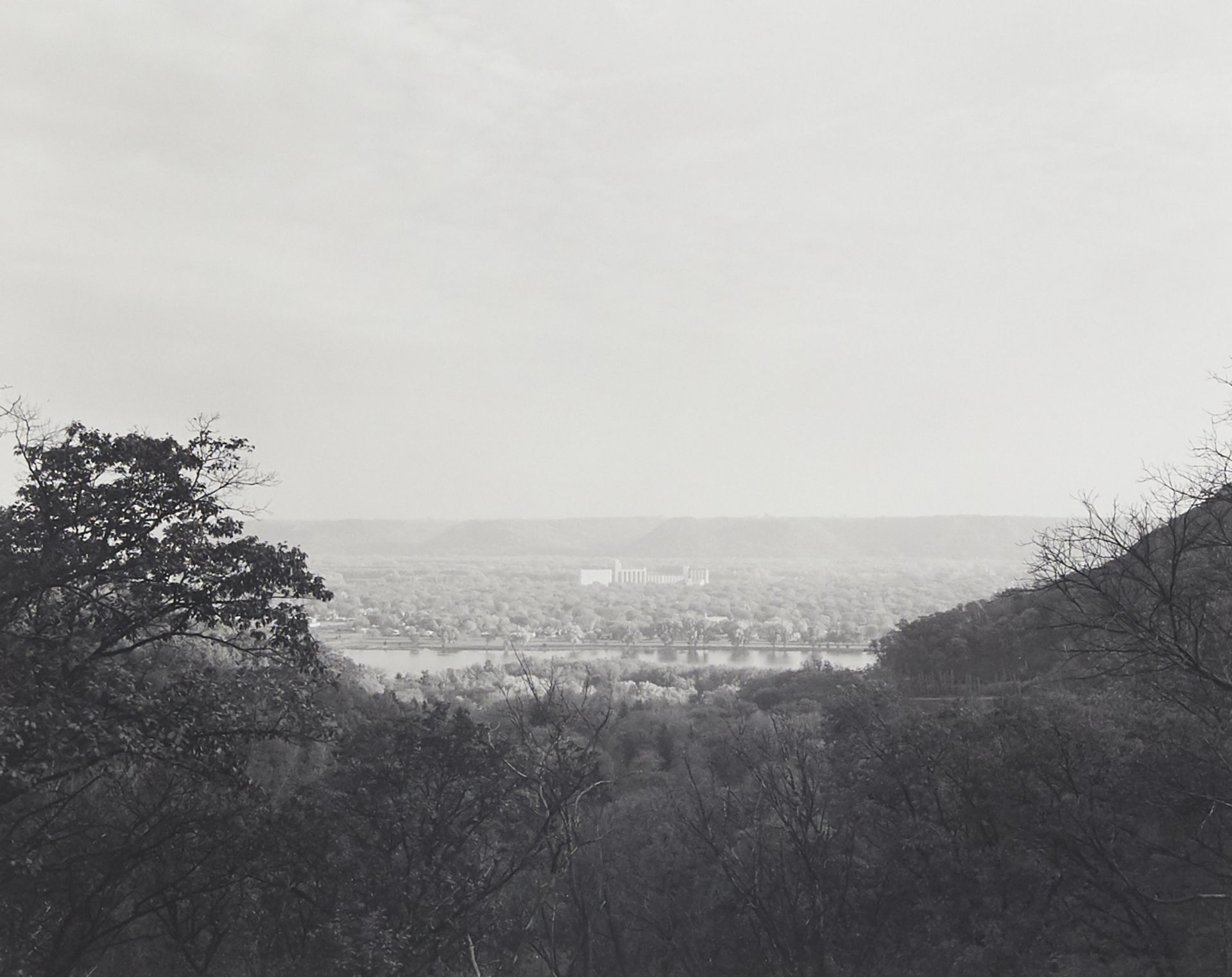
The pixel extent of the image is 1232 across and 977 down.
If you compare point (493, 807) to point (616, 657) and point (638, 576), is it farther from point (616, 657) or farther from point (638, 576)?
point (638, 576)

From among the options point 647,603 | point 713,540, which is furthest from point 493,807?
point 713,540

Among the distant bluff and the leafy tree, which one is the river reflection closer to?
the leafy tree

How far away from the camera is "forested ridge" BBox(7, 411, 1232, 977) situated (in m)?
6.26

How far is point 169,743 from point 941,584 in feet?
362

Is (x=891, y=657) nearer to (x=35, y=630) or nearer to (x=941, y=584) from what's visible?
(x=35, y=630)

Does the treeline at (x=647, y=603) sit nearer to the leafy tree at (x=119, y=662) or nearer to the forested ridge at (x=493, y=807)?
the forested ridge at (x=493, y=807)

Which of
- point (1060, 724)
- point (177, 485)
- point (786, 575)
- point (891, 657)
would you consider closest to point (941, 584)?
point (786, 575)

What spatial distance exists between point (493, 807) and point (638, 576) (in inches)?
5197

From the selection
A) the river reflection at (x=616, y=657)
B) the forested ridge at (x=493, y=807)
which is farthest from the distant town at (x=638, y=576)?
the forested ridge at (x=493, y=807)

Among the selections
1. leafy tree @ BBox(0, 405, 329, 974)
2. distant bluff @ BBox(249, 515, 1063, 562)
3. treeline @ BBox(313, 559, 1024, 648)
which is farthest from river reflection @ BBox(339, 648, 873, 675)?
distant bluff @ BBox(249, 515, 1063, 562)

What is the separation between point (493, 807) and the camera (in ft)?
31.1

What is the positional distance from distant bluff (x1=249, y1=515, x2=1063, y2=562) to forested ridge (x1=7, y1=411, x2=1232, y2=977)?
151023 millimetres

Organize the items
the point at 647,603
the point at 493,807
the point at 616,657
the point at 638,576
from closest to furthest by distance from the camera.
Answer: the point at 493,807 → the point at 616,657 → the point at 647,603 → the point at 638,576

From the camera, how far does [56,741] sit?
5.09 meters
